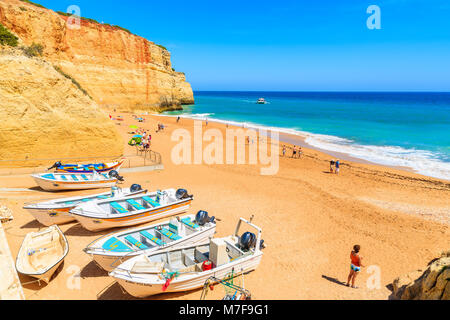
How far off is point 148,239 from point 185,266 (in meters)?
1.99

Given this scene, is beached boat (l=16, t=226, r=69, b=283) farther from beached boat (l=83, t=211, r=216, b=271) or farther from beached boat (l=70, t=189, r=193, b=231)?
beached boat (l=70, t=189, r=193, b=231)

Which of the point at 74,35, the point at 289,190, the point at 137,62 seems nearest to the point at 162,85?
the point at 137,62

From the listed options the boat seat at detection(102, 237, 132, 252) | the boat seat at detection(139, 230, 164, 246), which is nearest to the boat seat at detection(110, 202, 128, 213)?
the boat seat at detection(139, 230, 164, 246)

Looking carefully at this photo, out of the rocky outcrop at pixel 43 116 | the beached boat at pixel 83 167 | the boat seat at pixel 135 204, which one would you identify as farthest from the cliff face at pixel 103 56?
the boat seat at pixel 135 204

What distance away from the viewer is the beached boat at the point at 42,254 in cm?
862

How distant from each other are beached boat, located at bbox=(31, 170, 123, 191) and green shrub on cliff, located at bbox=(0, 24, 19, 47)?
10.00 meters

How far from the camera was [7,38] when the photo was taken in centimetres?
1811

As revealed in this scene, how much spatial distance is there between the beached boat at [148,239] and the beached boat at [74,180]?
24.7 feet

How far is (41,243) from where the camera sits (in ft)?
33.2

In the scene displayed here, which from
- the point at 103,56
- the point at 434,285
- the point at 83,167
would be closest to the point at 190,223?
the point at 434,285

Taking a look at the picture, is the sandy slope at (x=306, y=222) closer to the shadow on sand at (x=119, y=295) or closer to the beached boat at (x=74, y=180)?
the shadow on sand at (x=119, y=295)

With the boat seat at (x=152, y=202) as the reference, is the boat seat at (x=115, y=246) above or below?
below

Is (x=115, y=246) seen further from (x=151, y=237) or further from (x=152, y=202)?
(x=152, y=202)

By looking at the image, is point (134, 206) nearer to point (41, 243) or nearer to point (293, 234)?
point (41, 243)
